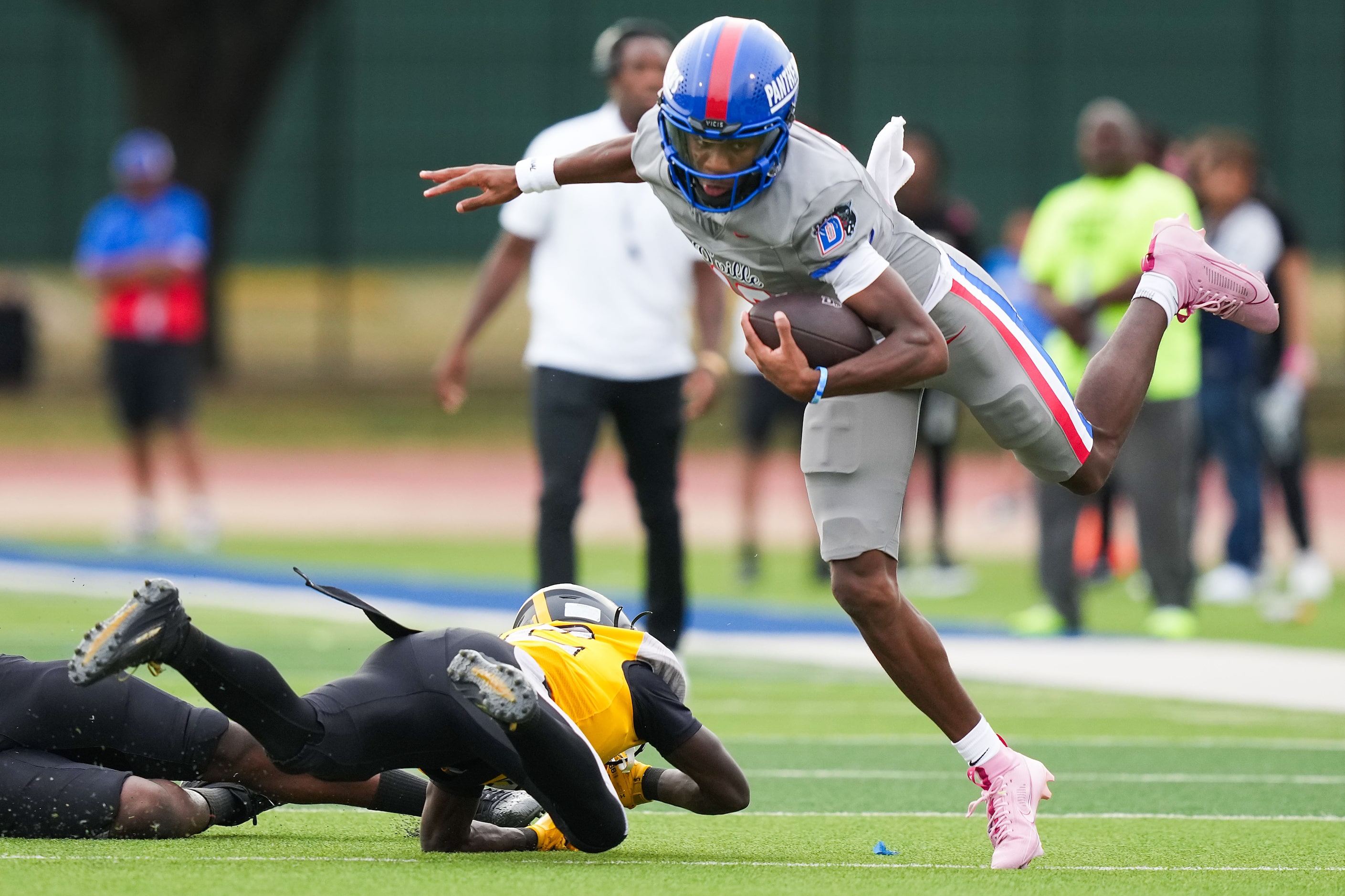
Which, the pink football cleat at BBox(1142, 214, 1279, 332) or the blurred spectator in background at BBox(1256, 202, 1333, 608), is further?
the blurred spectator in background at BBox(1256, 202, 1333, 608)

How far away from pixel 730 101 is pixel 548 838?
174 centimetres

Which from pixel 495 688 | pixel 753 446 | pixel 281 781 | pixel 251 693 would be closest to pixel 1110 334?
pixel 753 446

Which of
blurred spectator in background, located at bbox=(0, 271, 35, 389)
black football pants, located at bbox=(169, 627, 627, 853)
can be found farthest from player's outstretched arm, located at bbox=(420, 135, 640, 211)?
blurred spectator in background, located at bbox=(0, 271, 35, 389)

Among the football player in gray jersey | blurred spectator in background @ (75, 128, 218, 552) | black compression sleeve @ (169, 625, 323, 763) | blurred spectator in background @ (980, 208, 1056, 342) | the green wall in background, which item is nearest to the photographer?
black compression sleeve @ (169, 625, 323, 763)

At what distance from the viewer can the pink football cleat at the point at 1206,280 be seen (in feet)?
17.9

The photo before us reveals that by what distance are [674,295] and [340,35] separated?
68.2 feet

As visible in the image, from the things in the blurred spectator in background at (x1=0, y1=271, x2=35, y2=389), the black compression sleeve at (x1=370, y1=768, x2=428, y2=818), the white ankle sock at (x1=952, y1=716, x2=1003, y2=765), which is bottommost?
the blurred spectator in background at (x1=0, y1=271, x2=35, y2=389)

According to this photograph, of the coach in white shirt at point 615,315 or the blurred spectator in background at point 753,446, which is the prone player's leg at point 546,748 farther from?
the blurred spectator in background at point 753,446

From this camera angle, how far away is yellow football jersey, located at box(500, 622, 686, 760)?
14.4ft

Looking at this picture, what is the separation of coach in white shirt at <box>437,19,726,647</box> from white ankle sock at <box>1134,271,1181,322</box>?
1.98m

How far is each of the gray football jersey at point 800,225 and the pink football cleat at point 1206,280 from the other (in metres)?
0.98

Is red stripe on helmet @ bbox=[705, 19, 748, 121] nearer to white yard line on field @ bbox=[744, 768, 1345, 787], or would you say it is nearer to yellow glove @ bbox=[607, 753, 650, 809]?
yellow glove @ bbox=[607, 753, 650, 809]

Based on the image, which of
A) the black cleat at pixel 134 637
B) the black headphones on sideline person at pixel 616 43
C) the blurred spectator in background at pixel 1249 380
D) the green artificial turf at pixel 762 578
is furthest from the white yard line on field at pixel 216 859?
the blurred spectator in background at pixel 1249 380

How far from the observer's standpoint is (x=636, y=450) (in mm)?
6988
